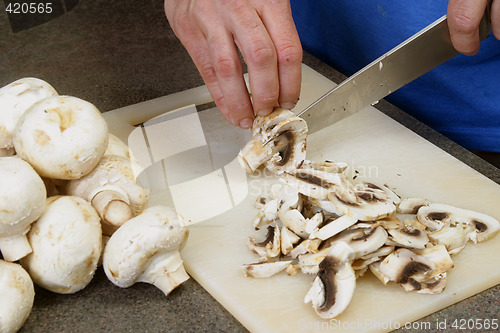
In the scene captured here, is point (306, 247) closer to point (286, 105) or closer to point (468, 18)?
point (286, 105)

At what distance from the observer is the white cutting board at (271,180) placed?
1072 millimetres

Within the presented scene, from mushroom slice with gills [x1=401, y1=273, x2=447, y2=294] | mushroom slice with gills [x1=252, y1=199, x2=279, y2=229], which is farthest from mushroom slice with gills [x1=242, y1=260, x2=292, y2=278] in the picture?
mushroom slice with gills [x1=401, y1=273, x2=447, y2=294]

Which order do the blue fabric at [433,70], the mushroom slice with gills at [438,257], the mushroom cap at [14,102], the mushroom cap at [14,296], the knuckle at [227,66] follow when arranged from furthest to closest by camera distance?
the blue fabric at [433,70] < the knuckle at [227,66] < the mushroom cap at [14,102] < the mushroom slice with gills at [438,257] < the mushroom cap at [14,296]

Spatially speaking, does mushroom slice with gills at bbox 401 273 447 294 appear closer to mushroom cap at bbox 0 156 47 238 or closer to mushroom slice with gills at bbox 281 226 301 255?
mushroom slice with gills at bbox 281 226 301 255

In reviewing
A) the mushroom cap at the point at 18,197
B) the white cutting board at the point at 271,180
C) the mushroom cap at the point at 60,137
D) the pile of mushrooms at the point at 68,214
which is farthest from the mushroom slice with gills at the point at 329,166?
the mushroom cap at the point at 18,197

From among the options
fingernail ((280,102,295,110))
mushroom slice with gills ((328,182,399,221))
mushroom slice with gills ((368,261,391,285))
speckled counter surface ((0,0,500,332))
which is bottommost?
speckled counter surface ((0,0,500,332))

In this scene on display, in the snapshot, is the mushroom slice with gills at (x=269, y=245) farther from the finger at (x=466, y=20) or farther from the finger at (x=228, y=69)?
the finger at (x=466, y=20)

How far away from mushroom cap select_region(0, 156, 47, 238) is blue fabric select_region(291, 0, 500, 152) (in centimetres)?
106

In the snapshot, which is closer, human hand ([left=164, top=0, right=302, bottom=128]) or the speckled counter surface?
the speckled counter surface

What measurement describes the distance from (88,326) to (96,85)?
0.99m

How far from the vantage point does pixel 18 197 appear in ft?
3.34

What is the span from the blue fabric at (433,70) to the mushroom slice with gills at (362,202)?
57 centimetres

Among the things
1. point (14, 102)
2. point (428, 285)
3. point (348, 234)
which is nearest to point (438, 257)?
point (428, 285)

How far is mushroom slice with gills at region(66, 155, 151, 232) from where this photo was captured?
1150 millimetres
